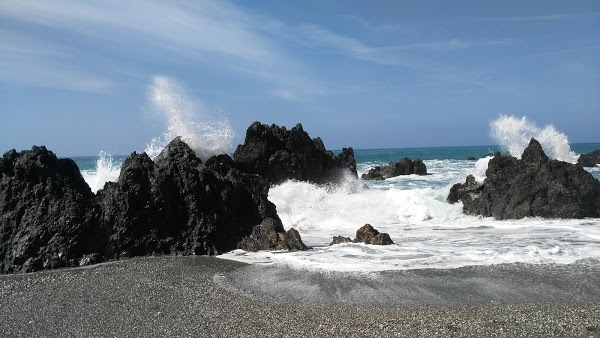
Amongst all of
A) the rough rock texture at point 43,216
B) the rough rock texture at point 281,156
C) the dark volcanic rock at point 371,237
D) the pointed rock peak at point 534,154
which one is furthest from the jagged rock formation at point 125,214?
the rough rock texture at point 281,156

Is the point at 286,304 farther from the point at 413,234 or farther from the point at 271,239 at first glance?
the point at 413,234

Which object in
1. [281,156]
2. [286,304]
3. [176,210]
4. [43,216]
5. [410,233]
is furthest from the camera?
[281,156]

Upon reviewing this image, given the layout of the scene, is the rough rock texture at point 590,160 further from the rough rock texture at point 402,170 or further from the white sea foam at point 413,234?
the white sea foam at point 413,234

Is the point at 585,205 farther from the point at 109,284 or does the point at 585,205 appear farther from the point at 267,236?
the point at 109,284

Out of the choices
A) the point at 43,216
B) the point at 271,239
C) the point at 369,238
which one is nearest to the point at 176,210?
the point at 271,239

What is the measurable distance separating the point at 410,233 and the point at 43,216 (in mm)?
8656

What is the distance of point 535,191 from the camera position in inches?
587

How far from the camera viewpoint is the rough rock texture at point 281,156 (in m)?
22.5

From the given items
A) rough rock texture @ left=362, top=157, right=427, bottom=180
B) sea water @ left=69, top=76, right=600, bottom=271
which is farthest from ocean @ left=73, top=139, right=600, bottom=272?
rough rock texture @ left=362, top=157, right=427, bottom=180

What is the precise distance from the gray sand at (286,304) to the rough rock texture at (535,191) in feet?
22.2

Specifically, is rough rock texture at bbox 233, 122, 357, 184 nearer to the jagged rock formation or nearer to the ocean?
the ocean

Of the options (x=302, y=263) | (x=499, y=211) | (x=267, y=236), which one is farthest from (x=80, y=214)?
(x=499, y=211)

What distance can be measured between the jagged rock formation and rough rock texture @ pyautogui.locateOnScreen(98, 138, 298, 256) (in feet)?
0.07

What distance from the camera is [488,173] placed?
17.1 meters
